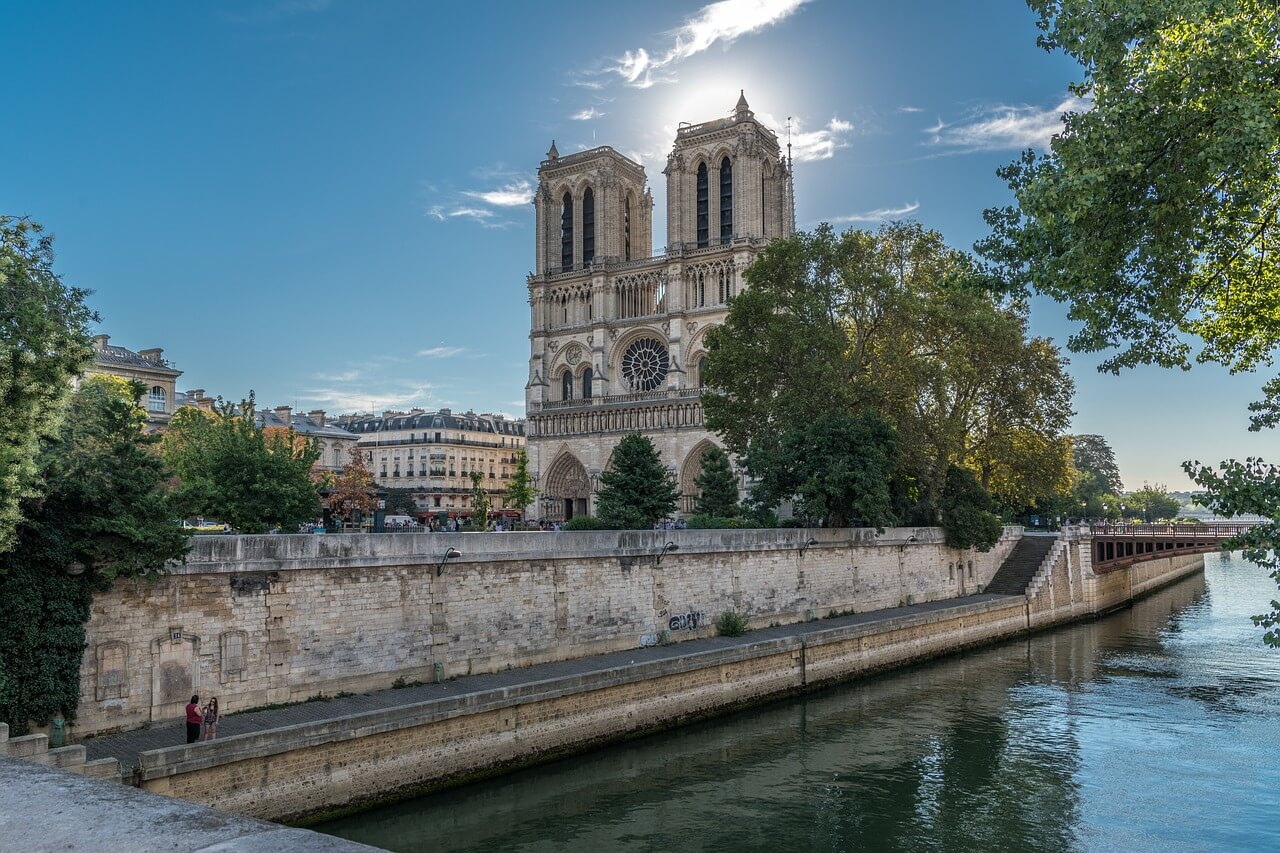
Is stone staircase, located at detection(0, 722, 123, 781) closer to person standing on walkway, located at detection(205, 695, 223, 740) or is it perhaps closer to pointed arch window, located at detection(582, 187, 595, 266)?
person standing on walkway, located at detection(205, 695, 223, 740)

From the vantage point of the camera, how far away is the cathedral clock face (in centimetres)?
6216

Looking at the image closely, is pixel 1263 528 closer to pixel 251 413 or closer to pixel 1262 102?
pixel 1262 102

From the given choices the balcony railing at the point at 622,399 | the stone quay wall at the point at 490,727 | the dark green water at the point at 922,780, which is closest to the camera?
the stone quay wall at the point at 490,727

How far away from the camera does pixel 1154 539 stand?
38.5 metres

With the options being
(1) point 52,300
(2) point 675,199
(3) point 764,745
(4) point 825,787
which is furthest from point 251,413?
(2) point 675,199

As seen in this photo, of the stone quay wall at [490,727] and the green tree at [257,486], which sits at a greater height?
the green tree at [257,486]

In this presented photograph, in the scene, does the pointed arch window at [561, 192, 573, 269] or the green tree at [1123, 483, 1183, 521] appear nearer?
the pointed arch window at [561, 192, 573, 269]

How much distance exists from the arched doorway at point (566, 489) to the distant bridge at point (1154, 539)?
3209 cm

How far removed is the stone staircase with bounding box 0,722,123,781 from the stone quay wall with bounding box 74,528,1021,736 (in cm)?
246

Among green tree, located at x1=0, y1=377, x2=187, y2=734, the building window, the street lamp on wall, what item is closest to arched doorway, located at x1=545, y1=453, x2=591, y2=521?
the building window

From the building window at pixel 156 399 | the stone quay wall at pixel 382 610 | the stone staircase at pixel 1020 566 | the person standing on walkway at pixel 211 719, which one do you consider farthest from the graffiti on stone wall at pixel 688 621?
the building window at pixel 156 399

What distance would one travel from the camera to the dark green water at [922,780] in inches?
528

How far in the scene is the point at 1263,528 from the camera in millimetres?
10227

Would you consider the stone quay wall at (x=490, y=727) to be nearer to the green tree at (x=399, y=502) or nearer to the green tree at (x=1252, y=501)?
the green tree at (x=1252, y=501)
